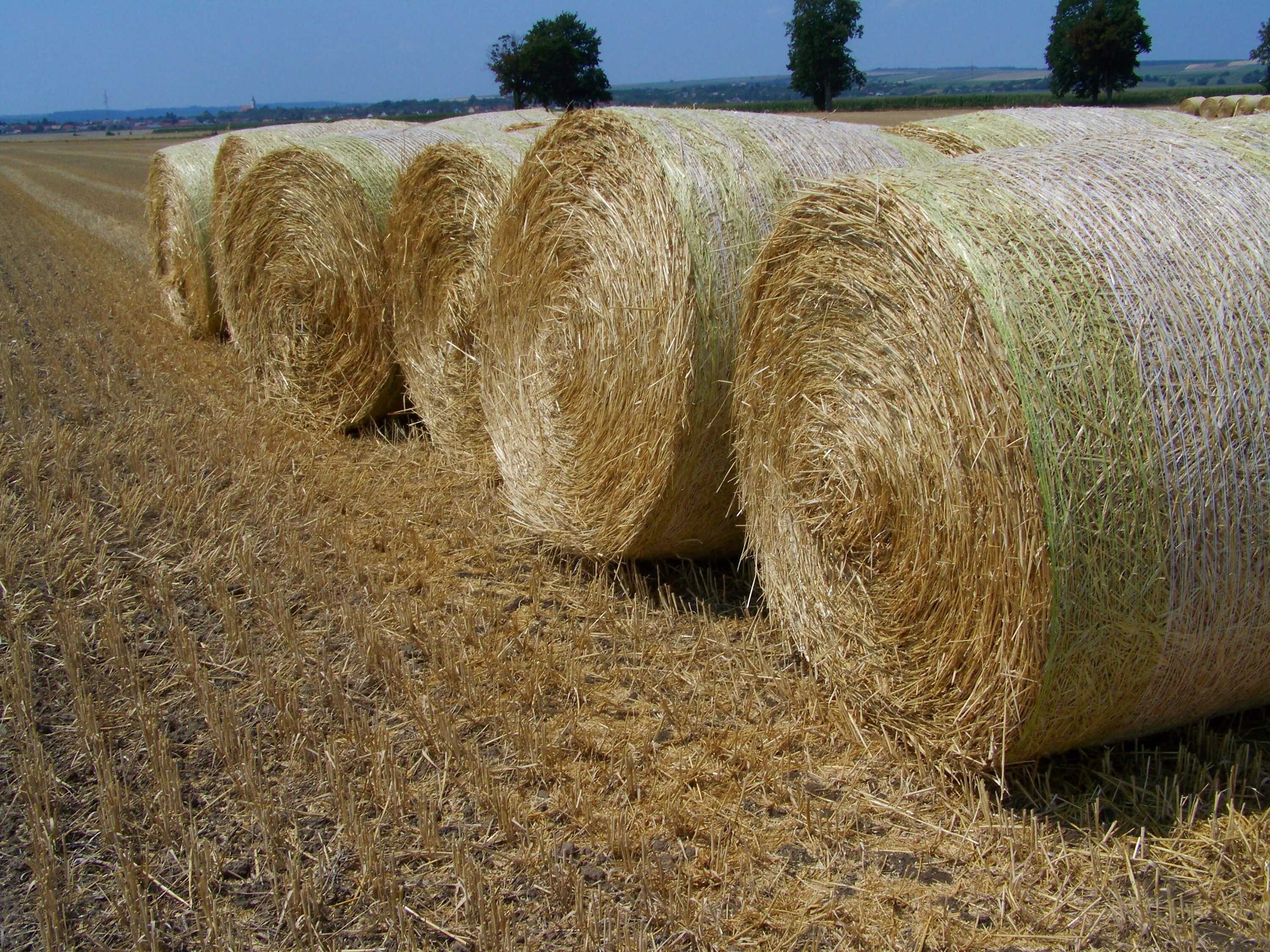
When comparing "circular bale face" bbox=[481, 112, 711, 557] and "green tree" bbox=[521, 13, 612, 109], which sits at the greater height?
"green tree" bbox=[521, 13, 612, 109]

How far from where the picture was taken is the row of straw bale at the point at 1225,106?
30.8 feet

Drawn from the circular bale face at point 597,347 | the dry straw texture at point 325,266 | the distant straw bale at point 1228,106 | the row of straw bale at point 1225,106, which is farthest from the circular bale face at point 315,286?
the distant straw bale at point 1228,106

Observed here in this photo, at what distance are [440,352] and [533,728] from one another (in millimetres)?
3022

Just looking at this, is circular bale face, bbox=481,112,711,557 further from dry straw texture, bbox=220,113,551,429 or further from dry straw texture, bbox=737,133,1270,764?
dry straw texture, bbox=220,113,551,429

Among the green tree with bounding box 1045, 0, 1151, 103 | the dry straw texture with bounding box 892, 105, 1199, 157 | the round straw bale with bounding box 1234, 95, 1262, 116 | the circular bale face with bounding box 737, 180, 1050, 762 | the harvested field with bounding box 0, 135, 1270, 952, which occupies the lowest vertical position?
the harvested field with bounding box 0, 135, 1270, 952

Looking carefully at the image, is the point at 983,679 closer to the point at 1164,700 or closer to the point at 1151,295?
the point at 1164,700

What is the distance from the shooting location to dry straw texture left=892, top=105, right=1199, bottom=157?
4.93m

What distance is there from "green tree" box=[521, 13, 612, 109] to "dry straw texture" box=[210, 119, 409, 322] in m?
46.7

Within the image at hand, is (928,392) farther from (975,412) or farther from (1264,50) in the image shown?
(1264,50)

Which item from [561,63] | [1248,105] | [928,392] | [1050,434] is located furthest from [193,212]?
[561,63]

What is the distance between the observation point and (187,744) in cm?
317

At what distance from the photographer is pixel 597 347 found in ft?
13.8

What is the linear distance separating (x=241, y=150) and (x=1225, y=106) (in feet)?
31.3

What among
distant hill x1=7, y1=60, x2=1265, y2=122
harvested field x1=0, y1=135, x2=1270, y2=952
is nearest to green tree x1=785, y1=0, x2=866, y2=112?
distant hill x1=7, y1=60, x2=1265, y2=122
